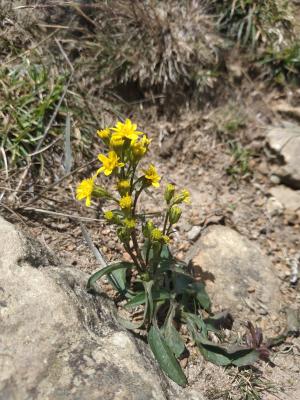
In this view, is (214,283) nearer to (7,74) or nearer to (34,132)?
(34,132)

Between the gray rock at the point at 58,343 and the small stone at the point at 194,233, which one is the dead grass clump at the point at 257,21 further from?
the gray rock at the point at 58,343

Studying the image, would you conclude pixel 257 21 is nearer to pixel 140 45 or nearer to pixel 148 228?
pixel 140 45

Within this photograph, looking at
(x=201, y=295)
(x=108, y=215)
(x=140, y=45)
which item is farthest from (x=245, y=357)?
(x=140, y=45)

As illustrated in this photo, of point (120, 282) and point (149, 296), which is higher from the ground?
point (149, 296)

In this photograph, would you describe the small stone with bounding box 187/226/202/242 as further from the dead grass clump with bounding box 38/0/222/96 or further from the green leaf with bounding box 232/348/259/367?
the dead grass clump with bounding box 38/0/222/96

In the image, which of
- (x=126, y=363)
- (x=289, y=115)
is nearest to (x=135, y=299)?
(x=126, y=363)

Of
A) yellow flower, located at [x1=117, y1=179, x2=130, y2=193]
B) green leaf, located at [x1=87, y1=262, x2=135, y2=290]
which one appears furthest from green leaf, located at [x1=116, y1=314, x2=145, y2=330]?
yellow flower, located at [x1=117, y1=179, x2=130, y2=193]
